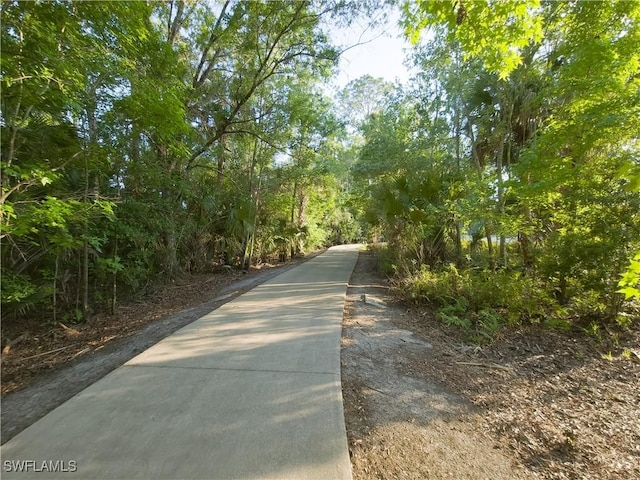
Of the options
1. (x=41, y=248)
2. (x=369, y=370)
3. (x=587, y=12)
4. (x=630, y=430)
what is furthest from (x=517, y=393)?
(x=587, y=12)

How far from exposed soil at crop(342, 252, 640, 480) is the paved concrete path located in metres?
0.28

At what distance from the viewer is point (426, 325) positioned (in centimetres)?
459

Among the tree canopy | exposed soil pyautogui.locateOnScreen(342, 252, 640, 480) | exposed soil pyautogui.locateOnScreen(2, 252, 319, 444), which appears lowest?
exposed soil pyautogui.locateOnScreen(342, 252, 640, 480)

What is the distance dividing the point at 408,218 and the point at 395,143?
11.6 feet

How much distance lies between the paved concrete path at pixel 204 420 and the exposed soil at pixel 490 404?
0.92 feet

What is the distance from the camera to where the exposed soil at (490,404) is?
1.91 meters

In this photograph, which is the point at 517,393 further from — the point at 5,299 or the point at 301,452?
the point at 5,299

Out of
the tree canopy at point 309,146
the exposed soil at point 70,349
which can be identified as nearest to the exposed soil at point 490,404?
the tree canopy at point 309,146

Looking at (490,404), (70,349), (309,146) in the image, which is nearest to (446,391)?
(490,404)

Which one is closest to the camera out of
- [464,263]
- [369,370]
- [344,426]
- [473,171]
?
[344,426]

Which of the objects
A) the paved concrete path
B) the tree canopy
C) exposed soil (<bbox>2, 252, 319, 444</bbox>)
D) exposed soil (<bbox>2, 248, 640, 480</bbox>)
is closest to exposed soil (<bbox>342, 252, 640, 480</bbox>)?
exposed soil (<bbox>2, 248, 640, 480</bbox>)

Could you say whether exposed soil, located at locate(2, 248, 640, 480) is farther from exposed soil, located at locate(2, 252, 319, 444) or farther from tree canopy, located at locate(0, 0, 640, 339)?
tree canopy, located at locate(0, 0, 640, 339)

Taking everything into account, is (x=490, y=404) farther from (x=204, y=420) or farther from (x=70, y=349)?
(x=70, y=349)

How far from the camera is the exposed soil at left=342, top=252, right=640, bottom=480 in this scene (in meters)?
1.91
